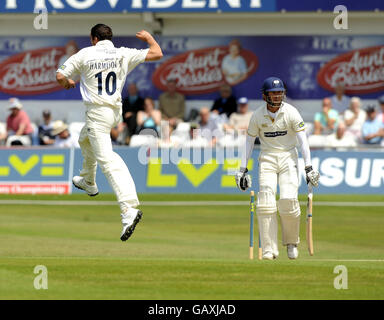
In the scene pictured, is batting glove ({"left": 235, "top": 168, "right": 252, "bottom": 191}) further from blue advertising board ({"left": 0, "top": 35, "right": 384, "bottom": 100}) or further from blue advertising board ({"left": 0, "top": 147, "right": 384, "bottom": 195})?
blue advertising board ({"left": 0, "top": 35, "right": 384, "bottom": 100})

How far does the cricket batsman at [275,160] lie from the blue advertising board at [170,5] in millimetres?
12160

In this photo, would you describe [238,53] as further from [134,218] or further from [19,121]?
[134,218]

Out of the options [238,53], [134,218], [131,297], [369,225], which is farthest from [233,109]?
[131,297]

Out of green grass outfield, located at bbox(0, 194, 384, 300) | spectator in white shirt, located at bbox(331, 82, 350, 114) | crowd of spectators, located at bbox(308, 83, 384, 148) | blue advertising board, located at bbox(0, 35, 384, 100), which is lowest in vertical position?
green grass outfield, located at bbox(0, 194, 384, 300)

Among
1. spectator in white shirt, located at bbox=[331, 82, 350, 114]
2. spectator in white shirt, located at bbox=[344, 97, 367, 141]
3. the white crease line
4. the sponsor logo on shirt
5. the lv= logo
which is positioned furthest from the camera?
spectator in white shirt, located at bbox=[331, 82, 350, 114]

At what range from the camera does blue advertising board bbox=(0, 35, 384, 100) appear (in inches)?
1032

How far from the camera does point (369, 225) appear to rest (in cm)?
1722

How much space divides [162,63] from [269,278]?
55.1 feet

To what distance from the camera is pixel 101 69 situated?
11.7 m

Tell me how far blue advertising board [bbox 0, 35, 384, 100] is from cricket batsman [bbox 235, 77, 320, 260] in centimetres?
1385

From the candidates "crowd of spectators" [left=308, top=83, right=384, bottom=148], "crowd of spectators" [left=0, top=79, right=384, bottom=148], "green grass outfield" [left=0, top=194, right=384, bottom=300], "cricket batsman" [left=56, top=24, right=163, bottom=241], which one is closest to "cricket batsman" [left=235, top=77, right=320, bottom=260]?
"green grass outfield" [left=0, top=194, right=384, bottom=300]

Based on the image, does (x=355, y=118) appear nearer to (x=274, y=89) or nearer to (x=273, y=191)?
(x=273, y=191)

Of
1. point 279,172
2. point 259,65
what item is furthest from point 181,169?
point 279,172

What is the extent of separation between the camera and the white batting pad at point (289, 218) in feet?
41.0
